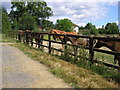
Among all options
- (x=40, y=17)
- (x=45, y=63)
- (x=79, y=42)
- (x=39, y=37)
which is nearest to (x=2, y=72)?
(x=45, y=63)

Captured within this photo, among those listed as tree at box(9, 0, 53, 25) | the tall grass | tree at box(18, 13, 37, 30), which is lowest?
the tall grass

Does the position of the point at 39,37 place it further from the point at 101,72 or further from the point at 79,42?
the point at 101,72

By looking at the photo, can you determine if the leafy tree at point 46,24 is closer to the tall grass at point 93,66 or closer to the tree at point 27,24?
the tree at point 27,24

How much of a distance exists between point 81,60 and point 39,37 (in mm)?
5743

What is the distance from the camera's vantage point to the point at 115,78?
4590mm

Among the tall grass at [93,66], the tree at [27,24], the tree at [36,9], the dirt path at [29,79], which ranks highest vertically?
the tree at [36,9]

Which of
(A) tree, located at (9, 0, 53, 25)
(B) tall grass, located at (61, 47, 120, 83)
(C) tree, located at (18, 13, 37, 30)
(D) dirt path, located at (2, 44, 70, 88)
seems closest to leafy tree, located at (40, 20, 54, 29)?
(A) tree, located at (9, 0, 53, 25)

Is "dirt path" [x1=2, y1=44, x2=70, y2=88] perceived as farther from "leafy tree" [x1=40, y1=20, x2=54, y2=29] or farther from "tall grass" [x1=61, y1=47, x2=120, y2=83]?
"leafy tree" [x1=40, y1=20, x2=54, y2=29]

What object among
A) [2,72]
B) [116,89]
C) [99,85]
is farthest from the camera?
[2,72]

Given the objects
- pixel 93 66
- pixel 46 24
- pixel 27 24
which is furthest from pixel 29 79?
pixel 46 24

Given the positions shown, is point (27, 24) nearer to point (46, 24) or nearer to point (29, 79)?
point (46, 24)

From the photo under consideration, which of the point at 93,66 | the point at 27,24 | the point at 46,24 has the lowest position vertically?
the point at 93,66

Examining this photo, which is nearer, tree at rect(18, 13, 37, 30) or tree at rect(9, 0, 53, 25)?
tree at rect(18, 13, 37, 30)

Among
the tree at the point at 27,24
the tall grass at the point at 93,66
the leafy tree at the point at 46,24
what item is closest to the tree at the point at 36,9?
the leafy tree at the point at 46,24
